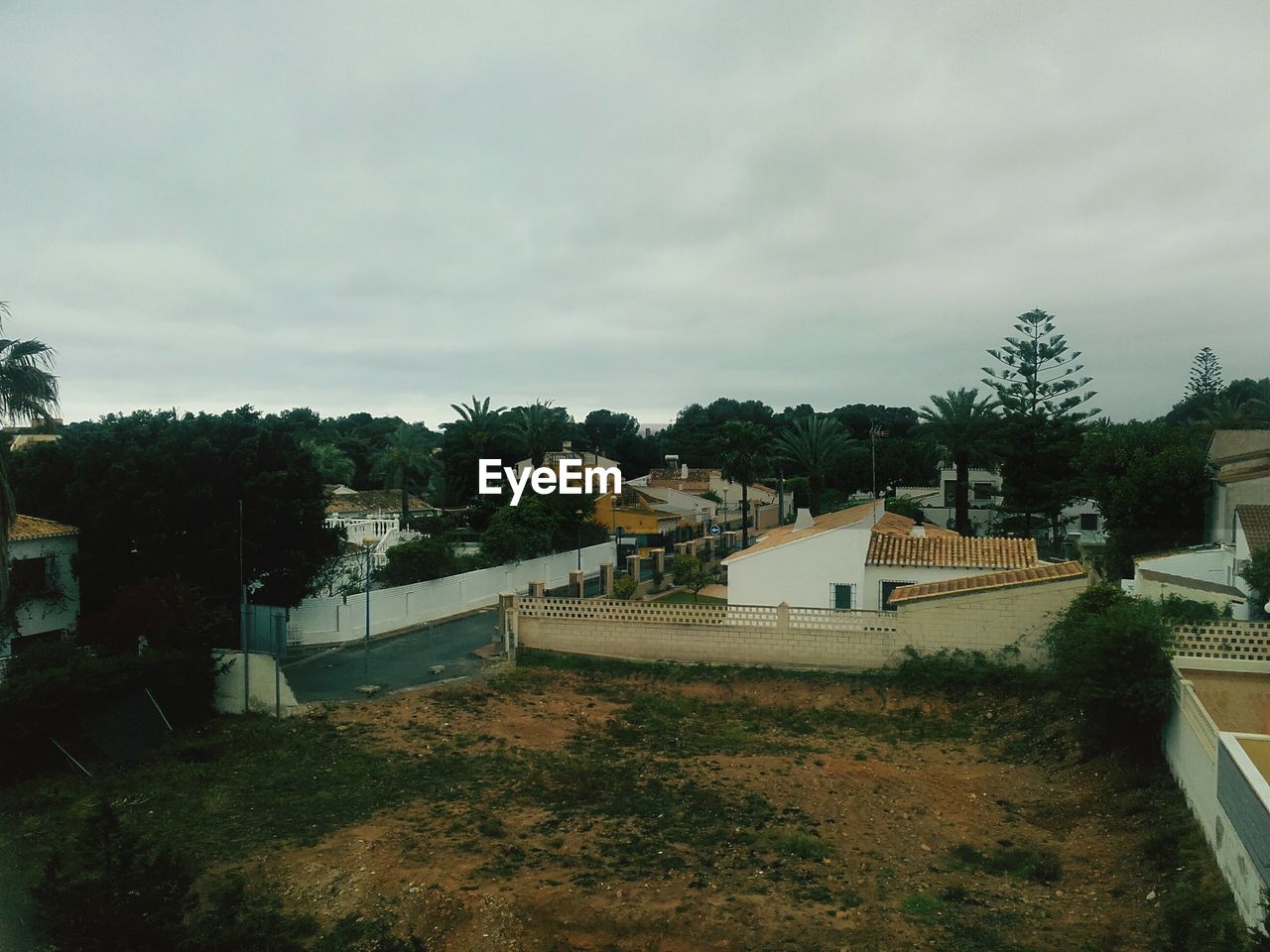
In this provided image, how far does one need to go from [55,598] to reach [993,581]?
19.6 m

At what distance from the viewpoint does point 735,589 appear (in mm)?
20203

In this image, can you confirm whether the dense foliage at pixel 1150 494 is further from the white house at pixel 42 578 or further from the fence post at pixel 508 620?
the white house at pixel 42 578

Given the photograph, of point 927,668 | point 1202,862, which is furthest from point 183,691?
point 1202,862

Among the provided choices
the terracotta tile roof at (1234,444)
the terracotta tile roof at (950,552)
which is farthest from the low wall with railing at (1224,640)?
the terracotta tile roof at (1234,444)

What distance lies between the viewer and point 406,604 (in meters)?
22.5

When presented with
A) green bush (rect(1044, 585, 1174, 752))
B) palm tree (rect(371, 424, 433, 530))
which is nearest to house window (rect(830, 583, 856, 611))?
green bush (rect(1044, 585, 1174, 752))

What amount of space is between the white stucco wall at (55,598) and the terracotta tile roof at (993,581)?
697 inches

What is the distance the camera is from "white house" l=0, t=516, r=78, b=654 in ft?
57.9

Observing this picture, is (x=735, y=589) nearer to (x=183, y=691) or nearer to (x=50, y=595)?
(x=183, y=691)

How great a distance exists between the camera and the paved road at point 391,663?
1641 centimetres

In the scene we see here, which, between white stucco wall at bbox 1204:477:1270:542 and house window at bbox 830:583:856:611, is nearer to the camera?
house window at bbox 830:583:856:611

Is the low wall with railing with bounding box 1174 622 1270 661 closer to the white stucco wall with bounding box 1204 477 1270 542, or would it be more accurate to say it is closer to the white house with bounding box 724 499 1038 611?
the white house with bounding box 724 499 1038 611

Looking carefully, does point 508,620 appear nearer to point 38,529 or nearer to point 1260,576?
point 38,529

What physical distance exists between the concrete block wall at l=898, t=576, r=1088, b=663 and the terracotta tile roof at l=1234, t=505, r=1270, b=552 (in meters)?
5.05
